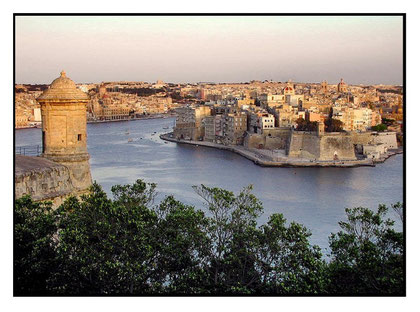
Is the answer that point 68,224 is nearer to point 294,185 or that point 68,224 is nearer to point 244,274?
point 244,274

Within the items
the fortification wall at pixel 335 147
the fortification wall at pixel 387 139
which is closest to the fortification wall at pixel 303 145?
the fortification wall at pixel 335 147

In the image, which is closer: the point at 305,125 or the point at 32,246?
the point at 32,246

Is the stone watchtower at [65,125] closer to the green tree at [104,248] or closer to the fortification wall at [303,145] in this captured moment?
the green tree at [104,248]

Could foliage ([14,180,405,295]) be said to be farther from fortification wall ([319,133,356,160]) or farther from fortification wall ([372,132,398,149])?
fortification wall ([372,132,398,149])

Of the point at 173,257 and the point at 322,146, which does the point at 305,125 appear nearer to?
the point at 322,146

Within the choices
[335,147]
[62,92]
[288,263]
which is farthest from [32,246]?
[335,147]

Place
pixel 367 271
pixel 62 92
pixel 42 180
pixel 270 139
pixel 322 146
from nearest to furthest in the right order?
pixel 367 271 < pixel 42 180 < pixel 62 92 < pixel 322 146 < pixel 270 139

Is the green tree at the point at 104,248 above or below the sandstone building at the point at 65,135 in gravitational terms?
below
